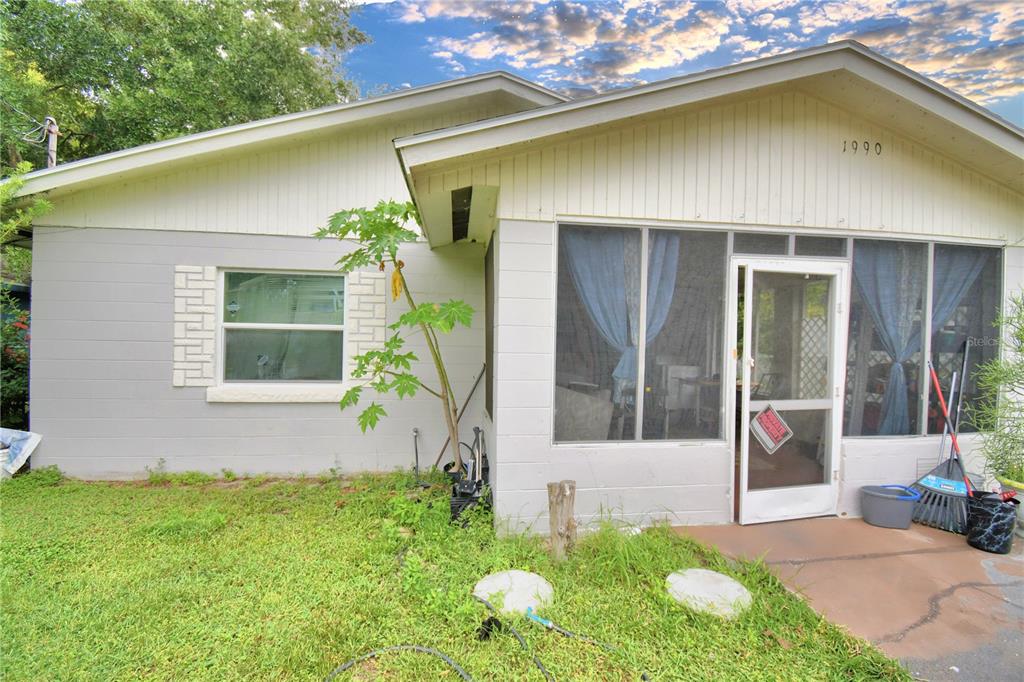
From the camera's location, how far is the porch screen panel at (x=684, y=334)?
3.26 meters

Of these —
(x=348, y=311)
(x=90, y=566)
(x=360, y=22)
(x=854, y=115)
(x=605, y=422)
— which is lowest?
(x=90, y=566)

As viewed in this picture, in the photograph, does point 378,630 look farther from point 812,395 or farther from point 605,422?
point 812,395

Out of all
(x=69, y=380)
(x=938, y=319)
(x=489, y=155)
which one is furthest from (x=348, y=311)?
(x=938, y=319)

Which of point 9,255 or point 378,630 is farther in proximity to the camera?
point 9,255

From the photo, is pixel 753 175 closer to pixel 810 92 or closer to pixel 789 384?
pixel 810 92

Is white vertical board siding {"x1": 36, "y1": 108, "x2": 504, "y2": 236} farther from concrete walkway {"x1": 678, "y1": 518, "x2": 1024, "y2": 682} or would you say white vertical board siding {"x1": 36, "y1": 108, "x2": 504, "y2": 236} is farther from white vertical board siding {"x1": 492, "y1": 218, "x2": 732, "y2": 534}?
concrete walkway {"x1": 678, "y1": 518, "x2": 1024, "y2": 682}

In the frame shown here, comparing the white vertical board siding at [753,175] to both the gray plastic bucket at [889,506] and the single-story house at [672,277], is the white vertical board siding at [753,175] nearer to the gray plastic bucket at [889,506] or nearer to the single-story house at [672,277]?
the single-story house at [672,277]

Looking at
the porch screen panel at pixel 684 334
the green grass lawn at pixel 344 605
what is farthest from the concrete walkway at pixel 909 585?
the porch screen panel at pixel 684 334

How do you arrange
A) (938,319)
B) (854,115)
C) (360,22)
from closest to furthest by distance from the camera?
1. (854,115)
2. (938,319)
3. (360,22)

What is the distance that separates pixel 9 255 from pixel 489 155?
8.52 meters

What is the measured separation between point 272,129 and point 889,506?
6.28 meters

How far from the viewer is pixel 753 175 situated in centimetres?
329

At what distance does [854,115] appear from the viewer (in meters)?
3.40

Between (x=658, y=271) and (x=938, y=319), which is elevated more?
(x=658, y=271)
